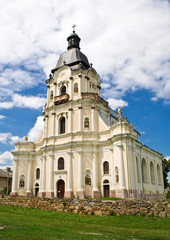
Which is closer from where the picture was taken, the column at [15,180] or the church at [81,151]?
the church at [81,151]

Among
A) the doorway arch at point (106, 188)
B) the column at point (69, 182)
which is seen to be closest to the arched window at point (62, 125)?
the column at point (69, 182)

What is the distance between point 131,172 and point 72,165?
8743mm

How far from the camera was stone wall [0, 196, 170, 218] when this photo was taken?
17.6 m

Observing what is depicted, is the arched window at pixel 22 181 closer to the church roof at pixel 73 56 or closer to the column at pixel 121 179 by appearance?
the column at pixel 121 179

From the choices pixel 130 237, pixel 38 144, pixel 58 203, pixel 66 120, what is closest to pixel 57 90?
pixel 66 120

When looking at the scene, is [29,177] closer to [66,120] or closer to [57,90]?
[66,120]

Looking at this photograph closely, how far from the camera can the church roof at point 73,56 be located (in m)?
39.0

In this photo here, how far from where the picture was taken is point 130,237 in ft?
37.4

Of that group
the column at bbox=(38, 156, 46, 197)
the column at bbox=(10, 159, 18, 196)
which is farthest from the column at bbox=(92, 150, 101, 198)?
the column at bbox=(10, 159, 18, 196)

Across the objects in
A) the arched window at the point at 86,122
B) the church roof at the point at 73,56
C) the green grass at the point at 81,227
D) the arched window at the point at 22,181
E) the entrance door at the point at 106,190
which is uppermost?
the church roof at the point at 73,56

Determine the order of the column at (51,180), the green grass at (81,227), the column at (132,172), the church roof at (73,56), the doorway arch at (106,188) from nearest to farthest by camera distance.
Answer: the green grass at (81,227), the column at (132,172), the doorway arch at (106,188), the column at (51,180), the church roof at (73,56)

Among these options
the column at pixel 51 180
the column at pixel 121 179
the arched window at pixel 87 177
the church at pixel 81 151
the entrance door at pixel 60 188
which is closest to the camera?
the column at pixel 121 179

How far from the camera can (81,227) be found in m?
14.1

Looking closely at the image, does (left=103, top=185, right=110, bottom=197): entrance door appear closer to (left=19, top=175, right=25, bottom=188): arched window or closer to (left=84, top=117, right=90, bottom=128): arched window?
(left=84, top=117, right=90, bottom=128): arched window
